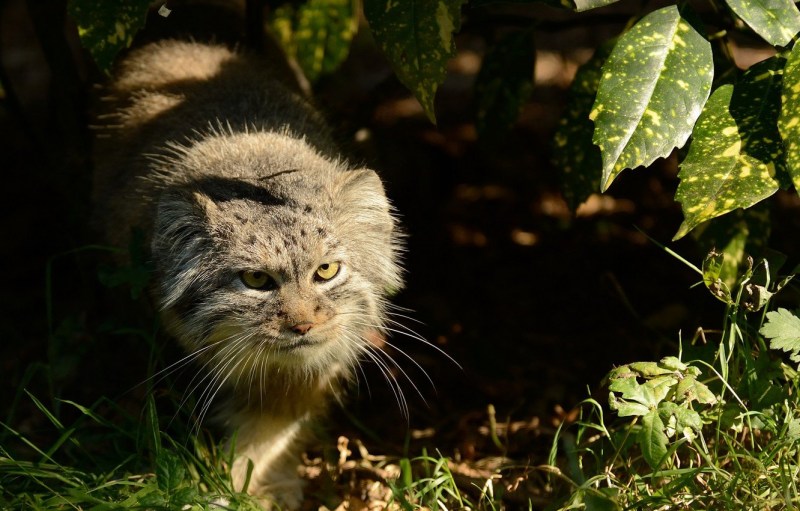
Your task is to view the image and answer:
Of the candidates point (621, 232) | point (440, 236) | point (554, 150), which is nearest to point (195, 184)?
point (554, 150)

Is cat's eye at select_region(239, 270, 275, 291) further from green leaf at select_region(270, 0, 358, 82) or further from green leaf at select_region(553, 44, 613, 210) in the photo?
green leaf at select_region(270, 0, 358, 82)

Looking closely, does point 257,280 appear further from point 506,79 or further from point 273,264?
point 506,79

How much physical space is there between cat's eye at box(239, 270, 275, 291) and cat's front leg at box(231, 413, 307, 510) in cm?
80

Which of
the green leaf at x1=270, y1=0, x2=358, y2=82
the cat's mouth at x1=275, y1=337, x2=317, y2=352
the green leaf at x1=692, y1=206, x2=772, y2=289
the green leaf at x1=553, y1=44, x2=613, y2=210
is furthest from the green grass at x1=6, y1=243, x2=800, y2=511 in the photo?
the green leaf at x1=270, y1=0, x2=358, y2=82

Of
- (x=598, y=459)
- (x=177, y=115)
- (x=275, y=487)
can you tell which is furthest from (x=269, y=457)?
(x=177, y=115)

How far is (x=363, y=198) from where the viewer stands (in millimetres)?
3367

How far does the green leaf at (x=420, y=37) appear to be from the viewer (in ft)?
9.53

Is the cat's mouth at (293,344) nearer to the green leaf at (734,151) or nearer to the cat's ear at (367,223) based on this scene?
the cat's ear at (367,223)

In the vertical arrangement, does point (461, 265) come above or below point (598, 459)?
below

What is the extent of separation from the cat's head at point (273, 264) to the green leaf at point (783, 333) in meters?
1.41

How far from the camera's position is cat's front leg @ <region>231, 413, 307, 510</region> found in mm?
3730

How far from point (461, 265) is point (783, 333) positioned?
2571mm

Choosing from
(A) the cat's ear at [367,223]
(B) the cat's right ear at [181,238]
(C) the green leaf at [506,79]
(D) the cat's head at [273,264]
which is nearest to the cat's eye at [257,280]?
(D) the cat's head at [273,264]

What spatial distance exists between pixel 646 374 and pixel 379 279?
43.7 inches
